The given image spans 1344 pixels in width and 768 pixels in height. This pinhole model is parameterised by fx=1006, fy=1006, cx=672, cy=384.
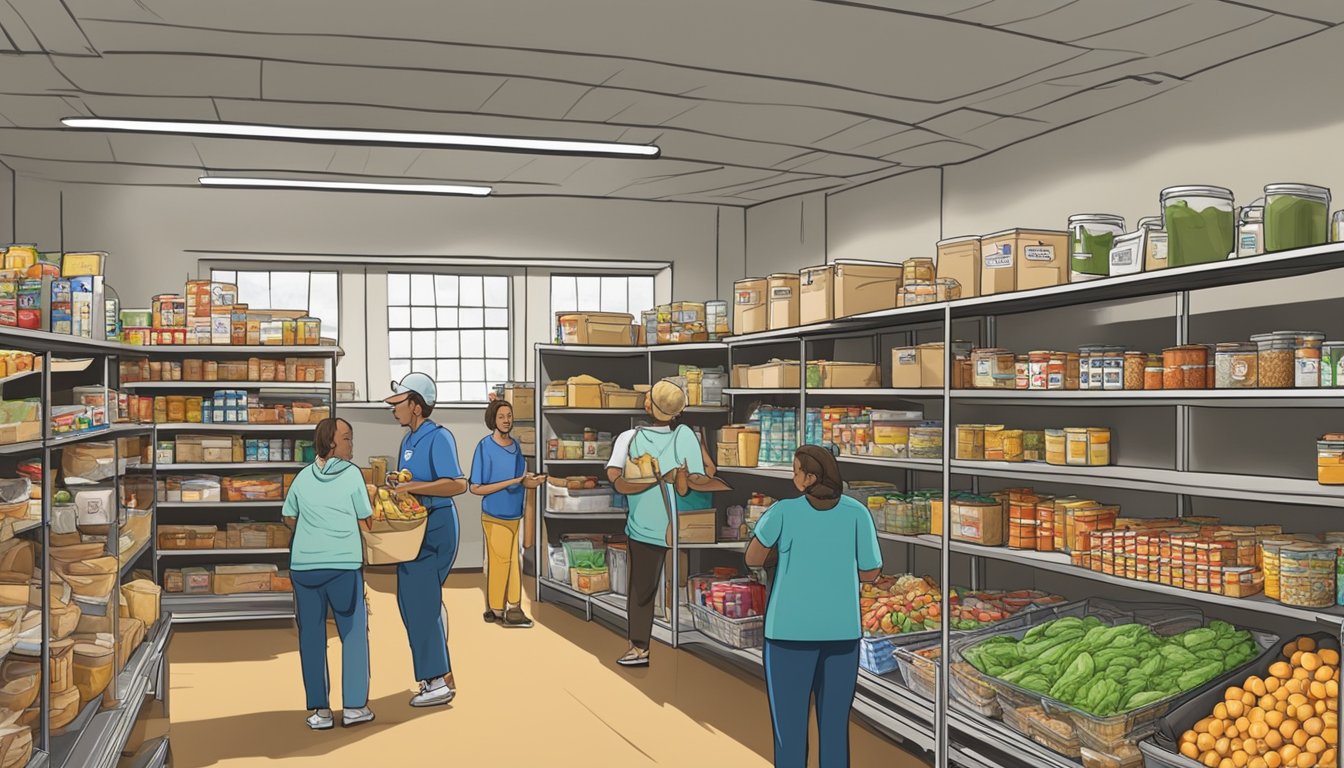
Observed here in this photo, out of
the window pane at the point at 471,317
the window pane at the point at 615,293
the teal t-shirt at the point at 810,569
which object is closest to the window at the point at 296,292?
the window pane at the point at 471,317

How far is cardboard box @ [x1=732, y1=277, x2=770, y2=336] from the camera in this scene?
748 centimetres

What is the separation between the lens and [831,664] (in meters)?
4.45

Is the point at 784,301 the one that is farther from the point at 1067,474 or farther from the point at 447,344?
the point at 447,344

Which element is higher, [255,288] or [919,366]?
[255,288]

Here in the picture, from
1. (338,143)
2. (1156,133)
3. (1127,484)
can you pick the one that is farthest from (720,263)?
(1127,484)

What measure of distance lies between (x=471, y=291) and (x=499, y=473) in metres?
3.60

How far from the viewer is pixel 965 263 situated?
539 centimetres

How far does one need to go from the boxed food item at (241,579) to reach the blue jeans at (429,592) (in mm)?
2853

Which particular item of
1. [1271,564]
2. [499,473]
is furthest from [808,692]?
[499,473]

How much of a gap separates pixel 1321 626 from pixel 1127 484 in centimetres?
95

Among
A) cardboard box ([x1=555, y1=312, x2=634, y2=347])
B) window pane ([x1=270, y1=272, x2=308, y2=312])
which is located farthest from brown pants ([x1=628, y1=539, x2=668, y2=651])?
window pane ([x1=270, y1=272, x2=308, y2=312])

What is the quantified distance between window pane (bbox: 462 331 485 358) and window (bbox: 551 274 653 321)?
0.87m

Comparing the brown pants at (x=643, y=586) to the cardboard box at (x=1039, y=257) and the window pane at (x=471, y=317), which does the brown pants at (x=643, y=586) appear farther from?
the window pane at (x=471, y=317)

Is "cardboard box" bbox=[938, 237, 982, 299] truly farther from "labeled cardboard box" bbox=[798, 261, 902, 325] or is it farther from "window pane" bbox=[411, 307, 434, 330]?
"window pane" bbox=[411, 307, 434, 330]
